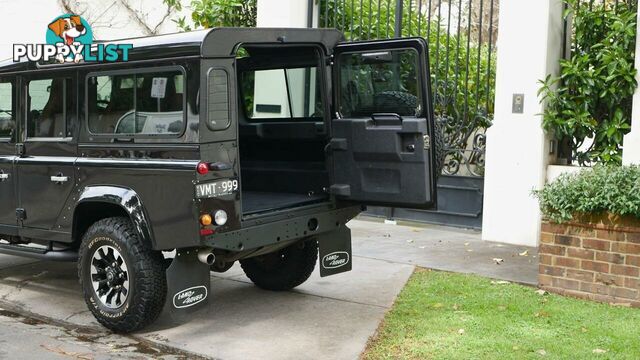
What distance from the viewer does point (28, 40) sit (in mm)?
13398

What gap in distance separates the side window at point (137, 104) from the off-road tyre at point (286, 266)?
5.86ft

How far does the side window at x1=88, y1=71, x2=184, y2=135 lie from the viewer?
5.26 metres

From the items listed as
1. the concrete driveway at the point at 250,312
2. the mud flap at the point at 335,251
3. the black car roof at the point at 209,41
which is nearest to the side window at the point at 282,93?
the black car roof at the point at 209,41

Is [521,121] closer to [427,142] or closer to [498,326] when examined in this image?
[427,142]

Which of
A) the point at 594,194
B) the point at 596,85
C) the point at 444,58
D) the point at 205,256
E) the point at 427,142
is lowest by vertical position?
the point at 205,256

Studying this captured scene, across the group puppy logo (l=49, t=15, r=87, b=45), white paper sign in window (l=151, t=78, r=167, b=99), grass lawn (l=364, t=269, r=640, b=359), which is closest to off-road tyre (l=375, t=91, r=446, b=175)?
grass lawn (l=364, t=269, r=640, b=359)

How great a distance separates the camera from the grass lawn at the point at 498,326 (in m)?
5.15

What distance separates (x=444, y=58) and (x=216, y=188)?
5912 millimetres

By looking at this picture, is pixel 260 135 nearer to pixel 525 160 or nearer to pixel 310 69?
pixel 310 69

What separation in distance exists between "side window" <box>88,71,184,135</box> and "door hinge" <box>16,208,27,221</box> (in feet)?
3.44

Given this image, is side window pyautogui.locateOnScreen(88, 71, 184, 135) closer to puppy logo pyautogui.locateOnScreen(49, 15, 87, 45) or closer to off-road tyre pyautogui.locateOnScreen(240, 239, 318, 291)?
off-road tyre pyautogui.locateOnScreen(240, 239, 318, 291)

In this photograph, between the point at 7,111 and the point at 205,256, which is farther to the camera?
the point at 7,111

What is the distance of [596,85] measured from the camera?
8.18m

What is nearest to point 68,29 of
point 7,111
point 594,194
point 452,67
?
point 452,67
